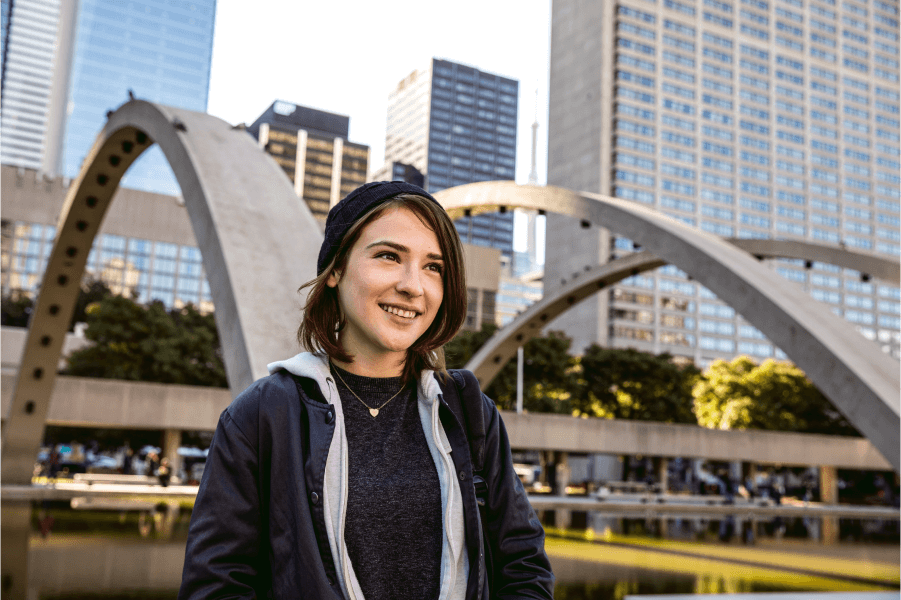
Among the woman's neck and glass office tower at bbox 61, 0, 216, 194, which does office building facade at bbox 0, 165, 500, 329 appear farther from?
the woman's neck

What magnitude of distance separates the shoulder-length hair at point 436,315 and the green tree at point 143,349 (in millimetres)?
42230

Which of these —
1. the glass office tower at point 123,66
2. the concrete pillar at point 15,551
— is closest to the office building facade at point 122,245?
the glass office tower at point 123,66

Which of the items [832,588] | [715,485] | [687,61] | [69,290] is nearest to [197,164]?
[69,290]

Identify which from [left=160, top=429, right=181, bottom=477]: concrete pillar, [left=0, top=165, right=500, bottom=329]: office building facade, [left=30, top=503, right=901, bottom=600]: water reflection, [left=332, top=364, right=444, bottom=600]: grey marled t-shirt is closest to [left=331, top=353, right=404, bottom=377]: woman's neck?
[left=332, top=364, right=444, bottom=600]: grey marled t-shirt

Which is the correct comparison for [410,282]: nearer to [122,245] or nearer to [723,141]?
[122,245]

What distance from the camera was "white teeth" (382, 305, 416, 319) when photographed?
215 cm

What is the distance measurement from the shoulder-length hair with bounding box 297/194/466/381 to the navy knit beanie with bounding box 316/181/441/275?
16mm

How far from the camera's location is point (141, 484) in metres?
30.1

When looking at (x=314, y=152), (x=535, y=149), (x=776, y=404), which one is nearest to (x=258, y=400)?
(x=776, y=404)

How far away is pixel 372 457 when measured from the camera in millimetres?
2010

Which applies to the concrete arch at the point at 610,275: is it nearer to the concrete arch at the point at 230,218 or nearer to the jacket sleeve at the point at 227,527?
the concrete arch at the point at 230,218

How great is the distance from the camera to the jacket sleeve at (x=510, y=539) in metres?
2.09

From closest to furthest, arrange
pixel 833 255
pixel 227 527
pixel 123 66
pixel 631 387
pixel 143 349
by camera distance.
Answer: pixel 227 527 < pixel 833 255 < pixel 143 349 < pixel 631 387 < pixel 123 66

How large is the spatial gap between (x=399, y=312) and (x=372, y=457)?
15.9 inches
